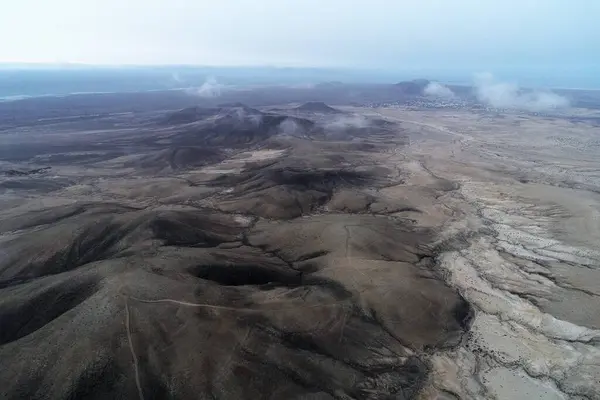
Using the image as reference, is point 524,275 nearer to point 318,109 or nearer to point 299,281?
point 299,281

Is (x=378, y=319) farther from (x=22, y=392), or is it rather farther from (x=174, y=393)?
(x=22, y=392)

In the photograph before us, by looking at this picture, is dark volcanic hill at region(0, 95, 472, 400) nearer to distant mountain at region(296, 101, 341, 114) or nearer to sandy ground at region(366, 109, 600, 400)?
sandy ground at region(366, 109, 600, 400)

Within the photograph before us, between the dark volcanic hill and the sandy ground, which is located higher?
the dark volcanic hill

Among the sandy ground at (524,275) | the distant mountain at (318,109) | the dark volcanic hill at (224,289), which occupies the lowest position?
the distant mountain at (318,109)

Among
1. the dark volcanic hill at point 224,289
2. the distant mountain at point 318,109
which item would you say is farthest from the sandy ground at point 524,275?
the distant mountain at point 318,109

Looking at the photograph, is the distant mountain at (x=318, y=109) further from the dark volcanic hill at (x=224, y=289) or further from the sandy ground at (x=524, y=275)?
the dark volcanic hill at (x=224, y=289)

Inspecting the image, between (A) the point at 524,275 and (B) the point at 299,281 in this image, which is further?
(A) the point at 524,275

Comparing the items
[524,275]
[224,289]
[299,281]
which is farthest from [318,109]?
[224,289]

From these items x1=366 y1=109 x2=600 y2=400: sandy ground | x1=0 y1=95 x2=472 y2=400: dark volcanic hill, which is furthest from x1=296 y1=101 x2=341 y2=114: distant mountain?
x1=0 y1=95 x2=472 y2=400: dark volcanic hill
